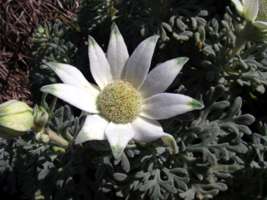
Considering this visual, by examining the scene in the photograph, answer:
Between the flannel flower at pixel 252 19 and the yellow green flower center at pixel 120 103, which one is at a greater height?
the flannel flower at pixel 252 19

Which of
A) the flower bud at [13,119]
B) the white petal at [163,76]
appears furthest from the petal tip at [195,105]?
the flower bud at [13,119]

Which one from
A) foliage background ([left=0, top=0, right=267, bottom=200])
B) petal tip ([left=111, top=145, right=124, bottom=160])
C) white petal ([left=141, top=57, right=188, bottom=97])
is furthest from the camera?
foliage background ([left=0, top=0, right=267, bottom=200])

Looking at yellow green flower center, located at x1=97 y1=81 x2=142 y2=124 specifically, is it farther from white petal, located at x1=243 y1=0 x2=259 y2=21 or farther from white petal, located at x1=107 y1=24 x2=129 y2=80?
white petal, located at x1=243 y1=0 x2=259 y2=21

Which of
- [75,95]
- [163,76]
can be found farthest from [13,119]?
[163,76]

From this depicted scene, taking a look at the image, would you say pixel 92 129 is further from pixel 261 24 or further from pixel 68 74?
pixel 261 24

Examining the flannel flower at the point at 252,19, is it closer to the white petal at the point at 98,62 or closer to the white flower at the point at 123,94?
the white flower at the point at 123,94

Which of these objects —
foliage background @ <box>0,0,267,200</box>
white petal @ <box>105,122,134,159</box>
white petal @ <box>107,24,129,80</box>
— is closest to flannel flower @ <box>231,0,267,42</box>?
foliage background @ <box>0,0,267,200</box>

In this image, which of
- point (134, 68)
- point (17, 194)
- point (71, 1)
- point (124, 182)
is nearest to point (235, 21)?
point (134, 68)

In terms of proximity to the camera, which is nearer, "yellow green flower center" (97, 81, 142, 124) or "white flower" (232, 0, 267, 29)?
"yellow green flower center" (97, 81, 142, 124)
